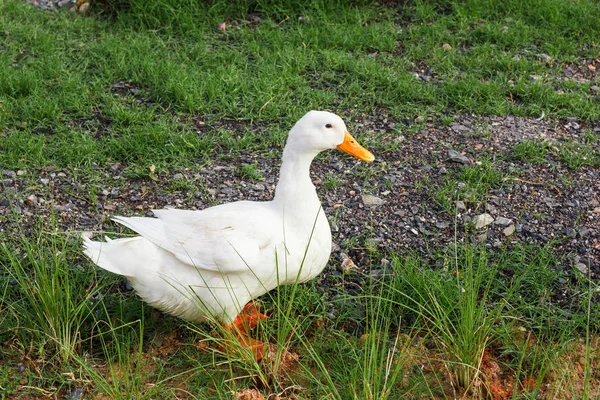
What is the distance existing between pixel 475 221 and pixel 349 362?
53.9 inches

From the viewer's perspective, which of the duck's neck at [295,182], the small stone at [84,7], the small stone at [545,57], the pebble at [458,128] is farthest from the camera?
the small stone at [84,7]

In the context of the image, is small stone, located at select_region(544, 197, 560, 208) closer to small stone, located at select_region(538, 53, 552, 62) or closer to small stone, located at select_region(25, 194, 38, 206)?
small stone, located at select_region(538, 53, 552, 62)

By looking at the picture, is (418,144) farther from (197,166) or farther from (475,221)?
(197,166)

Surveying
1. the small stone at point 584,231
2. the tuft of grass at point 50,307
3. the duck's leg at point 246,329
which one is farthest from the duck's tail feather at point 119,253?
the small stone at point 584,231

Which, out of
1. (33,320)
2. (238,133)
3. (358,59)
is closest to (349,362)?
(33,320)

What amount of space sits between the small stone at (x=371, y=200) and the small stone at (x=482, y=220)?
57 centimetres

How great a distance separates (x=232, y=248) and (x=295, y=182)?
0.44m

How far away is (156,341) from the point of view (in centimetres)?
374

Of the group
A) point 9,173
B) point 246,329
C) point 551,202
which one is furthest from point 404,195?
point 9,173

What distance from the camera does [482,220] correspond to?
4500 millimetres

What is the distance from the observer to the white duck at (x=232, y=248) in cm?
343

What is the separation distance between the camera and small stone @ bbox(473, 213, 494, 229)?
4468 millimetres

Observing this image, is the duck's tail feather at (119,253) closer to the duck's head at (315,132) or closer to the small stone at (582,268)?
the duck's head at (315,132)

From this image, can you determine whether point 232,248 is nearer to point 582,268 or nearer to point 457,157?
point 582,268
